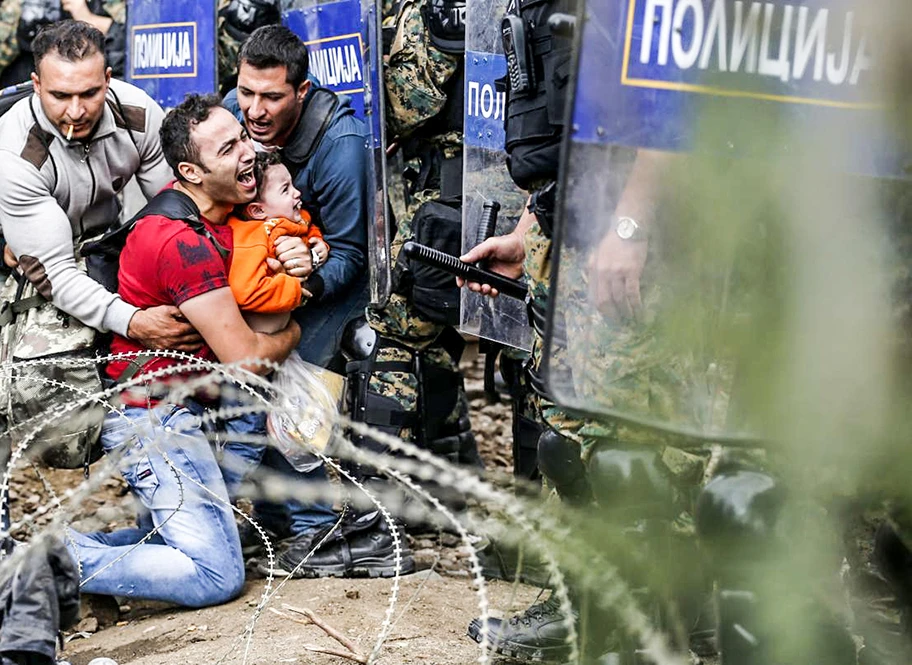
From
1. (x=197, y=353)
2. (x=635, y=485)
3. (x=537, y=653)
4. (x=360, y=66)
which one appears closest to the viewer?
(x=635, y=485)

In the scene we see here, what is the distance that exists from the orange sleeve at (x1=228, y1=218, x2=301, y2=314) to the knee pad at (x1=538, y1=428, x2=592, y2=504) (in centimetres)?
116

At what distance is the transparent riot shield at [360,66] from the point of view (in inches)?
153

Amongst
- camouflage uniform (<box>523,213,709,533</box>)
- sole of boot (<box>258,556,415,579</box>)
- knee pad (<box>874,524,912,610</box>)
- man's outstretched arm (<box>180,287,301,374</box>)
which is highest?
camouflage uniform (<box>523,213,709,533</box>)

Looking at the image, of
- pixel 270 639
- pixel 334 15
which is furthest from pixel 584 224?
pixel 334 15

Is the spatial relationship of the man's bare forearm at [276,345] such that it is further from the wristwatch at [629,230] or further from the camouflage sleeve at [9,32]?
the camouflage sleeve at [9,32]

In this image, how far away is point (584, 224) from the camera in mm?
1814

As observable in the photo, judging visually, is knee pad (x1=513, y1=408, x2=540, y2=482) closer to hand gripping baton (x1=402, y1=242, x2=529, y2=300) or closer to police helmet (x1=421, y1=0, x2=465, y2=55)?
hand gripping baton (x1=402, y1=242, x2=529, y2=300)

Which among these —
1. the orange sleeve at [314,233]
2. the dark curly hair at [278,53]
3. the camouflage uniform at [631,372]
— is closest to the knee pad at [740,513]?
the camouflage uniform at [631,372]

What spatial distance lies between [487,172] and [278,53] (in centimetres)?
77


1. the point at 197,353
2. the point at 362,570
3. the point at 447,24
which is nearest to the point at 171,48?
the point at 447,24

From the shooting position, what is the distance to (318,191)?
401 centimetres

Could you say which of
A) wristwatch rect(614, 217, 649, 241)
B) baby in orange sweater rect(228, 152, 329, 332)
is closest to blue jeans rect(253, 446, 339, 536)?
baby in orange sweater rect(228, 152, 329, 332)

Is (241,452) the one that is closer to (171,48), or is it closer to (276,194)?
(276,194)

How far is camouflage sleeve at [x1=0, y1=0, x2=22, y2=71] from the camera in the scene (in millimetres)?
5203
